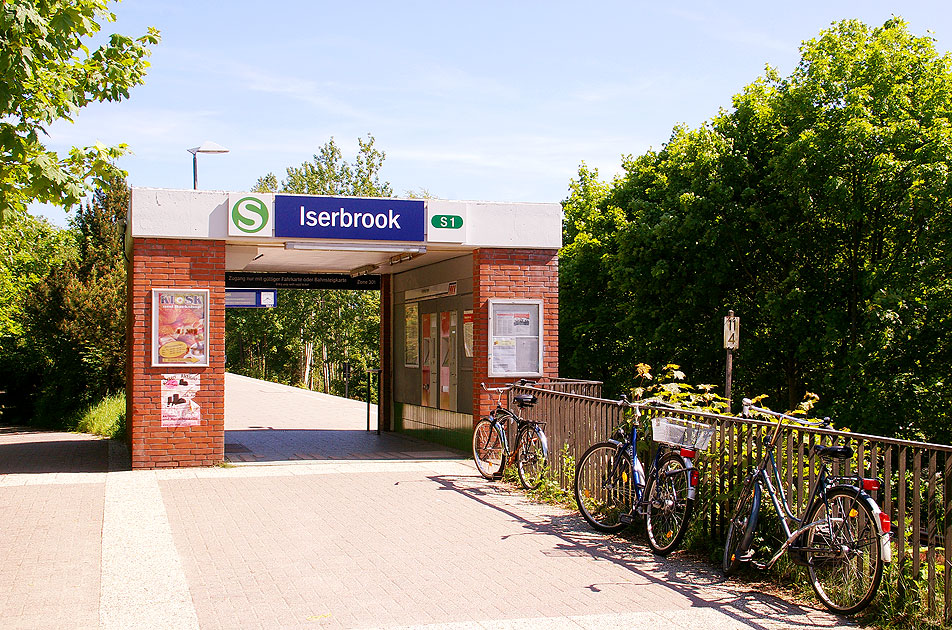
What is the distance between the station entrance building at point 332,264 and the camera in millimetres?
11969

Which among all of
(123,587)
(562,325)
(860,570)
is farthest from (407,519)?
(562,325)

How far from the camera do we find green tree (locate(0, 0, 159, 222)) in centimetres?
705

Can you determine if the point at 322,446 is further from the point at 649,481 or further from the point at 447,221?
the point at 649,481

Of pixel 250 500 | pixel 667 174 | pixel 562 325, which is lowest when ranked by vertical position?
pixel 250 500

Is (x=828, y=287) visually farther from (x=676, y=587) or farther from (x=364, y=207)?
(x=676, y=587)

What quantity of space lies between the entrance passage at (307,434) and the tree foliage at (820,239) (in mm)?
9189

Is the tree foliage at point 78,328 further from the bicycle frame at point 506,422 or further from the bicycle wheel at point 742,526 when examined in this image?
the bicycle wheel at point 742,526

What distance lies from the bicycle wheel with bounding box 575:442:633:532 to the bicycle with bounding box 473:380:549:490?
1.18 meters

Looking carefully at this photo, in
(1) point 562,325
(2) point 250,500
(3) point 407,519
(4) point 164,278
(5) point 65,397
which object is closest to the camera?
(3) point 407,519

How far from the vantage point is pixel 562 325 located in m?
32.7

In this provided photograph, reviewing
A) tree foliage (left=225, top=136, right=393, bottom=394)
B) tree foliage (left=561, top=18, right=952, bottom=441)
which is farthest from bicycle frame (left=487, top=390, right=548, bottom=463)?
tree foliage (left=225, top=136, right=393, bottom=394)

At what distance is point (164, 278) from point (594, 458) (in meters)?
6.14

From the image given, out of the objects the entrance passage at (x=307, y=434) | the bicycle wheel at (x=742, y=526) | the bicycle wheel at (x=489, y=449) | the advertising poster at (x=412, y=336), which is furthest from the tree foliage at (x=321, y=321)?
the bicycle wheel at (x=742, y=526)

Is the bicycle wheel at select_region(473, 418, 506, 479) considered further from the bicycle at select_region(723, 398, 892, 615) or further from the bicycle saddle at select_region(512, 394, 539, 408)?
the bicycle at select_region(723, 398, 892, 615)
